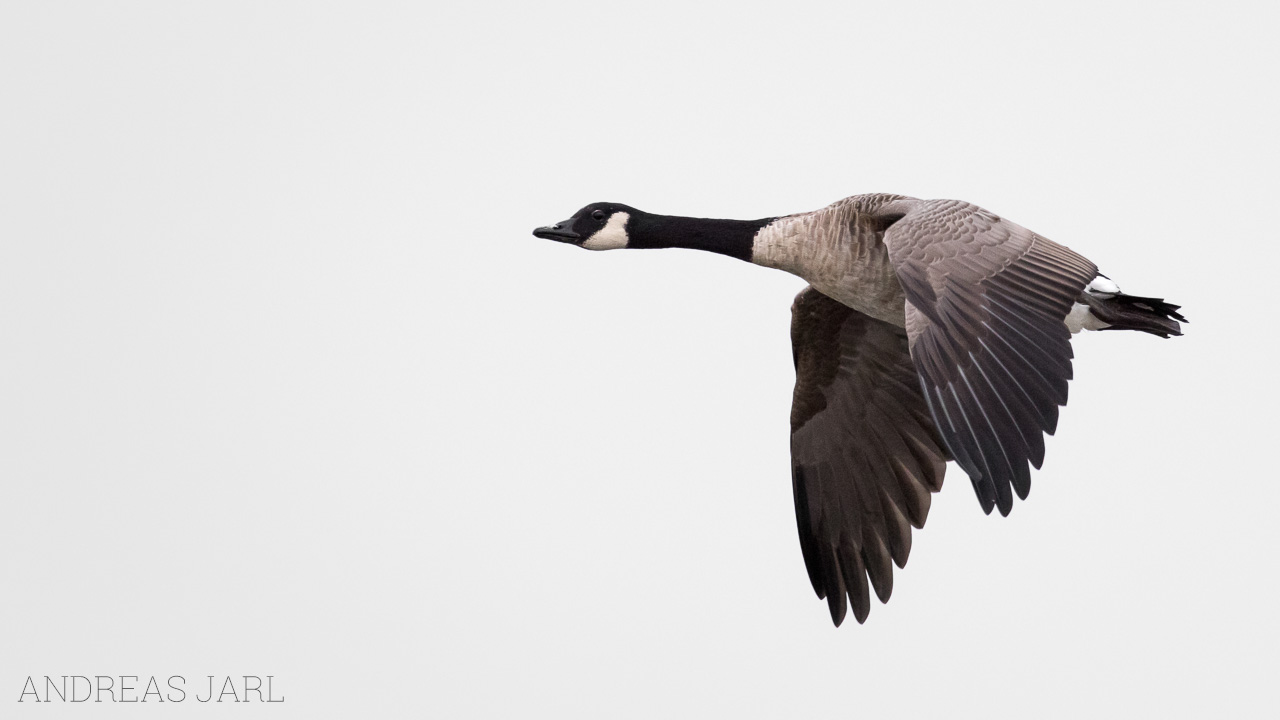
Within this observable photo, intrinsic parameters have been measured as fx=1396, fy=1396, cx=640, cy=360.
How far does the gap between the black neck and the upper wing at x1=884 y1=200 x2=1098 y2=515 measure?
5.22 ft

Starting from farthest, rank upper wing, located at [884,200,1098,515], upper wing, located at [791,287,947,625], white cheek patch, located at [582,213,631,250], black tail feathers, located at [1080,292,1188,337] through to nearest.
A: upper wing, located at [791,287,947,625] < white cheek patch, located at [582,213,631,250] < black tail feathers, located at [1080,292,1188,337] < upper wing, located at [884,200,1098,515]

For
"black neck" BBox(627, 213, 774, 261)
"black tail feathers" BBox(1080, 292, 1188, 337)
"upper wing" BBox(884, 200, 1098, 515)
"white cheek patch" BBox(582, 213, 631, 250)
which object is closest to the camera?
"upper wing" BBox(884, 200, 1098, 515)

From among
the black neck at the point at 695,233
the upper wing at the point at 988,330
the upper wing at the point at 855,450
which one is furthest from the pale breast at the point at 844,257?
the upper wing at the point at 855,450

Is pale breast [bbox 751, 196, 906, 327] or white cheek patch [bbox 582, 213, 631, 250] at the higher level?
white cheek patch [bbox 582, 213, 631, 250]

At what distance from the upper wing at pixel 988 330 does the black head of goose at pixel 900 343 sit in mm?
10

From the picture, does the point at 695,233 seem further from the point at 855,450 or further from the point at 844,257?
the point at 855,450

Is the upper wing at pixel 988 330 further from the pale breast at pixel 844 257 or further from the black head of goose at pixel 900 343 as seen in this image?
the pale breast at pixel 844 257

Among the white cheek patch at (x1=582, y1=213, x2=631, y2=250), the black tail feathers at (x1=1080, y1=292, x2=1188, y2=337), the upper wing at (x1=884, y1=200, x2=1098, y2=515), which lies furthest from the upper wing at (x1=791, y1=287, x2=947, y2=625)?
the upper wing at (x1=884, y1=200, x2=1098, y2=515)

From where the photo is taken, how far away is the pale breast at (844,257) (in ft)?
32.5

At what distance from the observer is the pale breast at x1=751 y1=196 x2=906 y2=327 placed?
32.5ft

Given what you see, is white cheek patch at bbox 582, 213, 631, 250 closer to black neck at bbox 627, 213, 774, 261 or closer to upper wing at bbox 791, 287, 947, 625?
black neck at bbox 627, 213, 774, 261

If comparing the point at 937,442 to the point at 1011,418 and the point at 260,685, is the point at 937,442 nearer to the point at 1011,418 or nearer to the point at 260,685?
the point at 1011,418

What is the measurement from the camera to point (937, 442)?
1130 cm

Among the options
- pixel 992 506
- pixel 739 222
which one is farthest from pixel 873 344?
pixel 992 506
